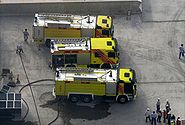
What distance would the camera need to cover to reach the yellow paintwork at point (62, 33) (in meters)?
44.6

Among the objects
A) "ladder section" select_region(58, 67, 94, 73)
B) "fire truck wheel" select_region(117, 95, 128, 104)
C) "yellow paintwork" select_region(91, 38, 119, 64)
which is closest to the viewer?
"fire truck wheel" select_region(117, 95, 128, 104)

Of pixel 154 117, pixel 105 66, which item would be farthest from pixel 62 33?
pixel 154 117

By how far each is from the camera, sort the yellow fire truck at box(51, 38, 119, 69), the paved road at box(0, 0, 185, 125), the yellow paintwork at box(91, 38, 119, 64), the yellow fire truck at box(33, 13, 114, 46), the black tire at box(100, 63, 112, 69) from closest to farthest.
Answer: the paved road at box(0, 0, 185, 125)
the yellow fire truck at box(51, 38, 119, 69)
the yellow paintwork at box(91, 38, 119, 64)
the black tire at box(100, 63, 112, 69)
the yellow fire truck at box(33, 13, 114, 46)

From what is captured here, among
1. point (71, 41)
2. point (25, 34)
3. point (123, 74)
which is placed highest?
point (25, 34)

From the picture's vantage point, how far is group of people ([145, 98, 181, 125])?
126 feet

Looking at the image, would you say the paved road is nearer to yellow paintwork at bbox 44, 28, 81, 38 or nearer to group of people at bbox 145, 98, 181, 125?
group of people at bbox 145, 98, 181, 125

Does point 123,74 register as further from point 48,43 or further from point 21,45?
point 21,45

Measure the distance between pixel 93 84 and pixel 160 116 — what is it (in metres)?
5.00

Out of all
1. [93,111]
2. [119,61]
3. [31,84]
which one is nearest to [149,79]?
[119,61]

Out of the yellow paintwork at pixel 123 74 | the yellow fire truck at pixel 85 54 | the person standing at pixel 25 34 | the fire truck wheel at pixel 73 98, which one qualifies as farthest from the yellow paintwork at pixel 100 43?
the person standing at pixel 25 34

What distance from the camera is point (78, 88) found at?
Result: 131ft

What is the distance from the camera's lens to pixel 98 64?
42.8 metres

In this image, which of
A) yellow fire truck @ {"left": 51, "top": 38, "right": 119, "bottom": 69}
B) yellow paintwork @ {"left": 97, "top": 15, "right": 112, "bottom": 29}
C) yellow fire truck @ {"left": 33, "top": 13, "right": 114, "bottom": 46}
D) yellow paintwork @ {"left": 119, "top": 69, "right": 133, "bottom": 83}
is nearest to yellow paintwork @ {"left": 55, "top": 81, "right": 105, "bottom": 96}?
yellow paintwork @ {"left": 119, "top": 69, "right": 133, "bottom": 83}

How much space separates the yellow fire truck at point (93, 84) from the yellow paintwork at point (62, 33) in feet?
15.6
